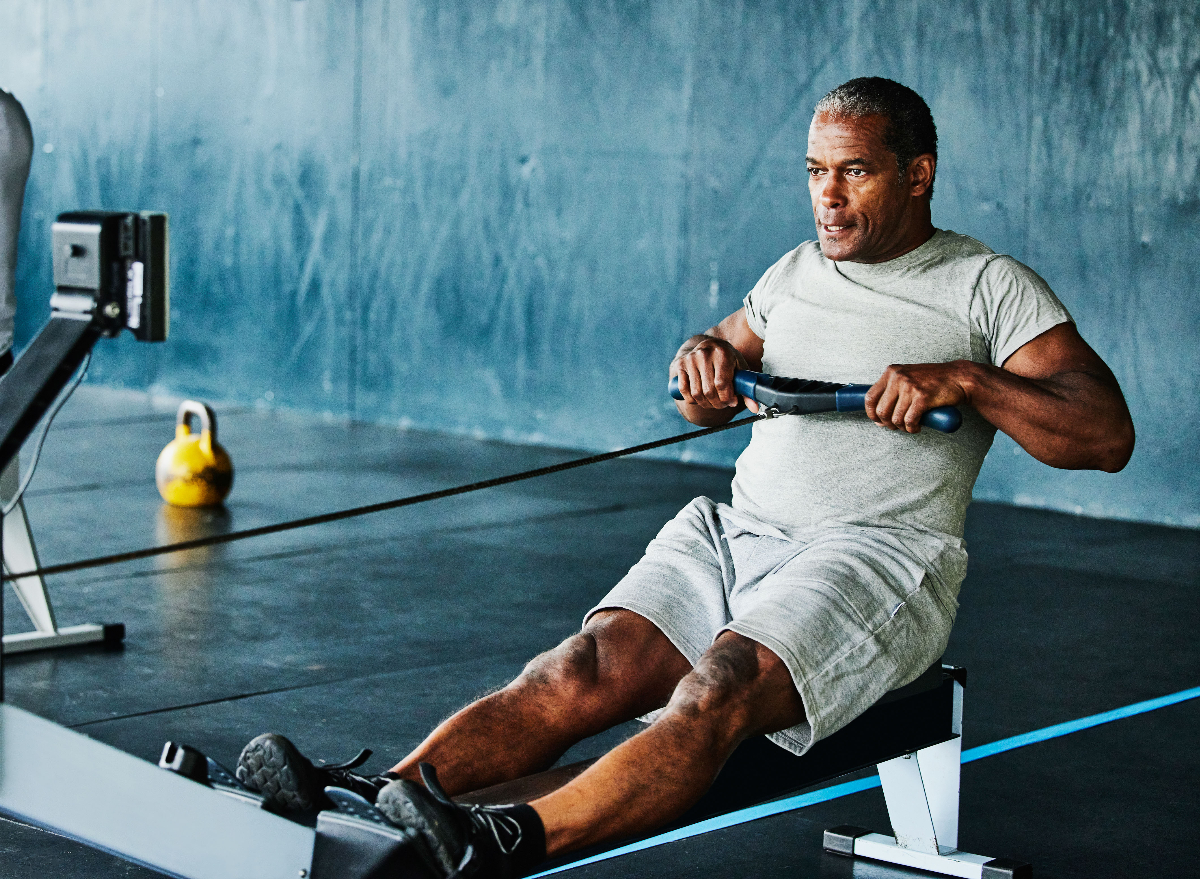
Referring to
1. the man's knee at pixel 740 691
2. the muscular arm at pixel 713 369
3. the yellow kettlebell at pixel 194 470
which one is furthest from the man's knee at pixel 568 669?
the yellow kettlebell at pixel 194 470

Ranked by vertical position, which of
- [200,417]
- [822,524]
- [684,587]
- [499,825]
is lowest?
[200,417]

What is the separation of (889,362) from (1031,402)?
26cm

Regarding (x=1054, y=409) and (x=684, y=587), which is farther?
(x=684, y=587)

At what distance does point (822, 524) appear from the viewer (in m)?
2.39

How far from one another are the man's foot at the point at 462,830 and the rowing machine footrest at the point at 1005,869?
3.19 feet

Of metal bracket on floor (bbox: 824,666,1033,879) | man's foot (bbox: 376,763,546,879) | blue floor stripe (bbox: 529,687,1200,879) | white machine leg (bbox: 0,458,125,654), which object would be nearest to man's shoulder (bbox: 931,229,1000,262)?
metal bracket on floor (bbox: 824,666,1033,879)

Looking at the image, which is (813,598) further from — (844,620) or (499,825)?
(499,825)

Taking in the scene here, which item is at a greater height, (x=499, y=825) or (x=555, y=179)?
(x=555, y=179)

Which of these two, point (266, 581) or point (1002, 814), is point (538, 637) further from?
point (1002, 814)

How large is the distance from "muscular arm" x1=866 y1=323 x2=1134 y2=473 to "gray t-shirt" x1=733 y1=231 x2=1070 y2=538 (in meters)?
0.10

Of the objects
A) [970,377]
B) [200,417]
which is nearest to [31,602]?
[200,417]

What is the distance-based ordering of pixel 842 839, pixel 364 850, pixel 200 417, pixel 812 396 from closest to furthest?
1. pixel 364 850
2. pixel 812 396
3. pixel 842 839
4. pixel 200 417

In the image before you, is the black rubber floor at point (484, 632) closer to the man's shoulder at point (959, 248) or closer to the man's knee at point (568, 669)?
the man's knee at point (568, 669)

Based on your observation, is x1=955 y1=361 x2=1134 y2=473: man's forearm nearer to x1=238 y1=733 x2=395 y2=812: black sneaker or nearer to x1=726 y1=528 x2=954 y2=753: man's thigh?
x1=726 y1=528 x2=954 y2=753: man's thigh
